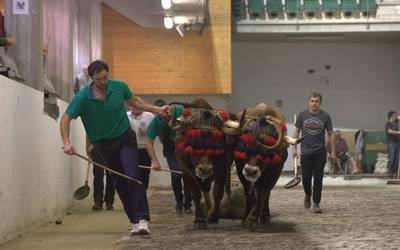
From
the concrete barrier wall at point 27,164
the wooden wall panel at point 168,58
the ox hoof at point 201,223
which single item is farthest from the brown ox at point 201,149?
the wooden wall panel at point 168,58

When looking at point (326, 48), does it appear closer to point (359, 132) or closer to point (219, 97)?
point (359, 132)

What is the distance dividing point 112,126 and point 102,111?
0.67ft

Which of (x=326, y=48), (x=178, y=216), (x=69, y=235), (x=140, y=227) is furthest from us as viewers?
(x=326, y=48)

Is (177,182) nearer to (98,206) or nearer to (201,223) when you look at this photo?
(98,206)

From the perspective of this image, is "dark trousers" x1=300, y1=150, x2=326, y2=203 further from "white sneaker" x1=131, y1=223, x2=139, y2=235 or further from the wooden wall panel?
the wooden wall panel

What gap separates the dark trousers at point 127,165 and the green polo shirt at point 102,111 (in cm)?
9

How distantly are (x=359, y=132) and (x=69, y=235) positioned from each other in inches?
741

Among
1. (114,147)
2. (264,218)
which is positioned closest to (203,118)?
(114,147)

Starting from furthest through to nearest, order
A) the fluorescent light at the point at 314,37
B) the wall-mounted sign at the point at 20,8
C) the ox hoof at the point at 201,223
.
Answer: the fluorescent light at the point at 314,37 < the wall-mounted sign at the point at 20,8 < the ox hoof at the point at 201,223

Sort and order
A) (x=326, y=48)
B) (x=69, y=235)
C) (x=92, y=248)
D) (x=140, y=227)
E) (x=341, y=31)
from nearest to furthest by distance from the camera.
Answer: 1. (x=92, y=248)
2. (x=140, y=227)
3. (x=69, y=235)
4. (x=341, y=31)
5. (x=326, y=48)

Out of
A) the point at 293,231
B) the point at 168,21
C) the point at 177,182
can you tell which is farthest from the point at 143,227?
the point at 168,21

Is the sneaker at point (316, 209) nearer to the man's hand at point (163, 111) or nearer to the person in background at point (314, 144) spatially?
the person in background at point (314, 144)

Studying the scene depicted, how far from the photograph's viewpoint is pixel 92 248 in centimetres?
682

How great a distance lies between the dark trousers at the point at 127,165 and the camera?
734 cm
